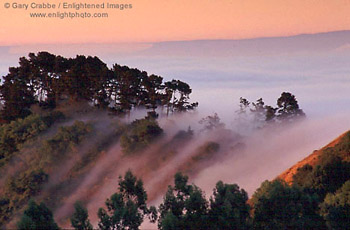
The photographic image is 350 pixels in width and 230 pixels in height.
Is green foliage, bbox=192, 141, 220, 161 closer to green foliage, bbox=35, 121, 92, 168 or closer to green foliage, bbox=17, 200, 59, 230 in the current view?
green foliage, bbox=35, 121, 92, 168

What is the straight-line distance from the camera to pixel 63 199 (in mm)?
60781

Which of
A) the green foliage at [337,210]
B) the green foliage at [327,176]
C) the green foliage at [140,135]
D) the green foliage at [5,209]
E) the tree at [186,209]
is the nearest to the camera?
the tree at [186,209]

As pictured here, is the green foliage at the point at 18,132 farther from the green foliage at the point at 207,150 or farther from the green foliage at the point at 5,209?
the green foliage at the point at 207,150

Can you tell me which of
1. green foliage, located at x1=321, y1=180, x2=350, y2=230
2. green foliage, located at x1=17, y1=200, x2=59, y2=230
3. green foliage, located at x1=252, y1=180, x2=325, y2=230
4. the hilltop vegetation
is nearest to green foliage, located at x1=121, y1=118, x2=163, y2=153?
the hilltop vegetation

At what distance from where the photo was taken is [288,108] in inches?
3413

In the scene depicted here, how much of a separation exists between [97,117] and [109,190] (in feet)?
82.1

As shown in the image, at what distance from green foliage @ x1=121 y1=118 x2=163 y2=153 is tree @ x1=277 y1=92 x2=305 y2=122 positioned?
77.9ft

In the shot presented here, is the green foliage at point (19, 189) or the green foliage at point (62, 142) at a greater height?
the green foliage at point (62, 142)

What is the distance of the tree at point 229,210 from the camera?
3219 centimetres

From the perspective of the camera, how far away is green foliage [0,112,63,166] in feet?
238

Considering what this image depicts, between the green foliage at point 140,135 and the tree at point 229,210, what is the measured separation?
131ft

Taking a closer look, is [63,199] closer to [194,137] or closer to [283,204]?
[194,137]

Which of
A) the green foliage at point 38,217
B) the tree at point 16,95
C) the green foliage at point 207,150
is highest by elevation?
Result: the tree at point 16,95

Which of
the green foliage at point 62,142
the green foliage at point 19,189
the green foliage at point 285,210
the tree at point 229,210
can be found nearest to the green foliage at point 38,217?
the tree at point 229,210
